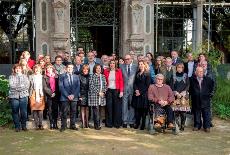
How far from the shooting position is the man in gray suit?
34.1ft

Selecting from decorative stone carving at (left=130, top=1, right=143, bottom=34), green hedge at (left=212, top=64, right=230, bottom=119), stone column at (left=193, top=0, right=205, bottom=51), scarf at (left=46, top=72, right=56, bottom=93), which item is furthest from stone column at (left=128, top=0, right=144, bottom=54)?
scarf at (left=46, top=72, right=56, bottom=93)

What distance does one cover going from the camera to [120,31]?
50.5ft

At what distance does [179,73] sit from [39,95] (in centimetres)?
309

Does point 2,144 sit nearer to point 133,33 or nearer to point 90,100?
point 90,100

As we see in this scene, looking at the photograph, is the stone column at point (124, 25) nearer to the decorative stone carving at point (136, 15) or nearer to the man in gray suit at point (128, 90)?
the decorative stone carving at point (136, 15)

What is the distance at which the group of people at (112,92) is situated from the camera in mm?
9758

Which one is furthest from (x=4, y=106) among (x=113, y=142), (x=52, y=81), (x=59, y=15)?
(x=59, y=15)

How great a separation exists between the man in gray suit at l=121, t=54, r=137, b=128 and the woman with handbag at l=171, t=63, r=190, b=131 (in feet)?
3.14

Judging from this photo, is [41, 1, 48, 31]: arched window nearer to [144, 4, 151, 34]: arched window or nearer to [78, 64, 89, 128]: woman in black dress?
[144, 4, 151, 34]: arched window

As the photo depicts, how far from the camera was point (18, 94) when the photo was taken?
384 inches

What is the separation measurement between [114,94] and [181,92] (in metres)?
1.49

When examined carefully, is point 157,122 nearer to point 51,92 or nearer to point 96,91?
point 96,91

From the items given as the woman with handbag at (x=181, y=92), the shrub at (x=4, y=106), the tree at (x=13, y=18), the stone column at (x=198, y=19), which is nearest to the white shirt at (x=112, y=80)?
the woman with handbag at (x=181, y=92)

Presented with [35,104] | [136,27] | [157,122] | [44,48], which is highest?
[136,27]
